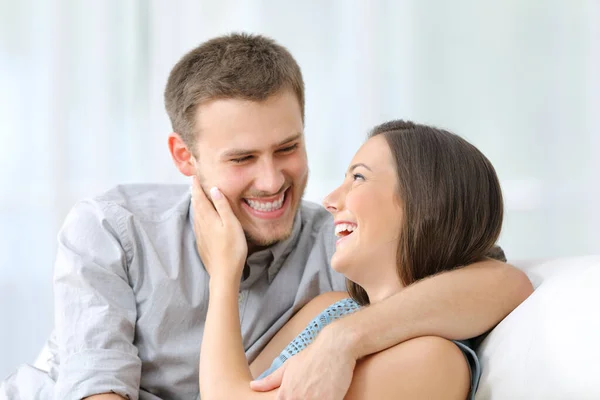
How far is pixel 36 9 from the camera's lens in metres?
3.30

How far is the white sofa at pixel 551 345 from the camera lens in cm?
122

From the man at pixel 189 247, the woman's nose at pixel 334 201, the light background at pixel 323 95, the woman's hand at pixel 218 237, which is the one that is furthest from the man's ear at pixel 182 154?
the light background at pixel 323 95

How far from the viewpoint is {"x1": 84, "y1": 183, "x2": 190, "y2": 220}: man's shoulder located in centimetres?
205

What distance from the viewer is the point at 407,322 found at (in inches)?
53.7

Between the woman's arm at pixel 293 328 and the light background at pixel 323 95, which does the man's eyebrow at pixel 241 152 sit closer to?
the woman's arm at pixel 293 328

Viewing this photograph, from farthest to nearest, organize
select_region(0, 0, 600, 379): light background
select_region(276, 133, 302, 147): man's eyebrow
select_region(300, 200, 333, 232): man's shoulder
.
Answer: select_region(0, 0, 600, 379): light background < select_region(300, 200, 333, 232): man's shoulder < select_region(276, 133, 302, 147): man's eyebrow

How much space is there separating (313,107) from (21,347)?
66.0 inches

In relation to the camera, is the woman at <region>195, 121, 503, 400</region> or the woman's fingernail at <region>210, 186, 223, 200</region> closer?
the woman at <region>195, 121, 503, 400</region>

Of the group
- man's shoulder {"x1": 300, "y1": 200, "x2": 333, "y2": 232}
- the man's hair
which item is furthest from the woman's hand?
man's shoulder {"x1": 300, "y1": 200, "x2": 333, "y2": 232}

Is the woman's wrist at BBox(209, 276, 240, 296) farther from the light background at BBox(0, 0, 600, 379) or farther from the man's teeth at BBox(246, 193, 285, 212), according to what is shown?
the light background at BBox(0, 0, 600, 379)

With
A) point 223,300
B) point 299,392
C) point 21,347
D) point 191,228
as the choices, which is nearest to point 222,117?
point 191,228

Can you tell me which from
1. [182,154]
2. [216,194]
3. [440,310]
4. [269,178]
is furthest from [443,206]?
[182,154]

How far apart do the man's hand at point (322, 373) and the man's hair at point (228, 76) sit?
2.63 ft

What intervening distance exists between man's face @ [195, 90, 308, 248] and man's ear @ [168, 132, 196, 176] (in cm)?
10
